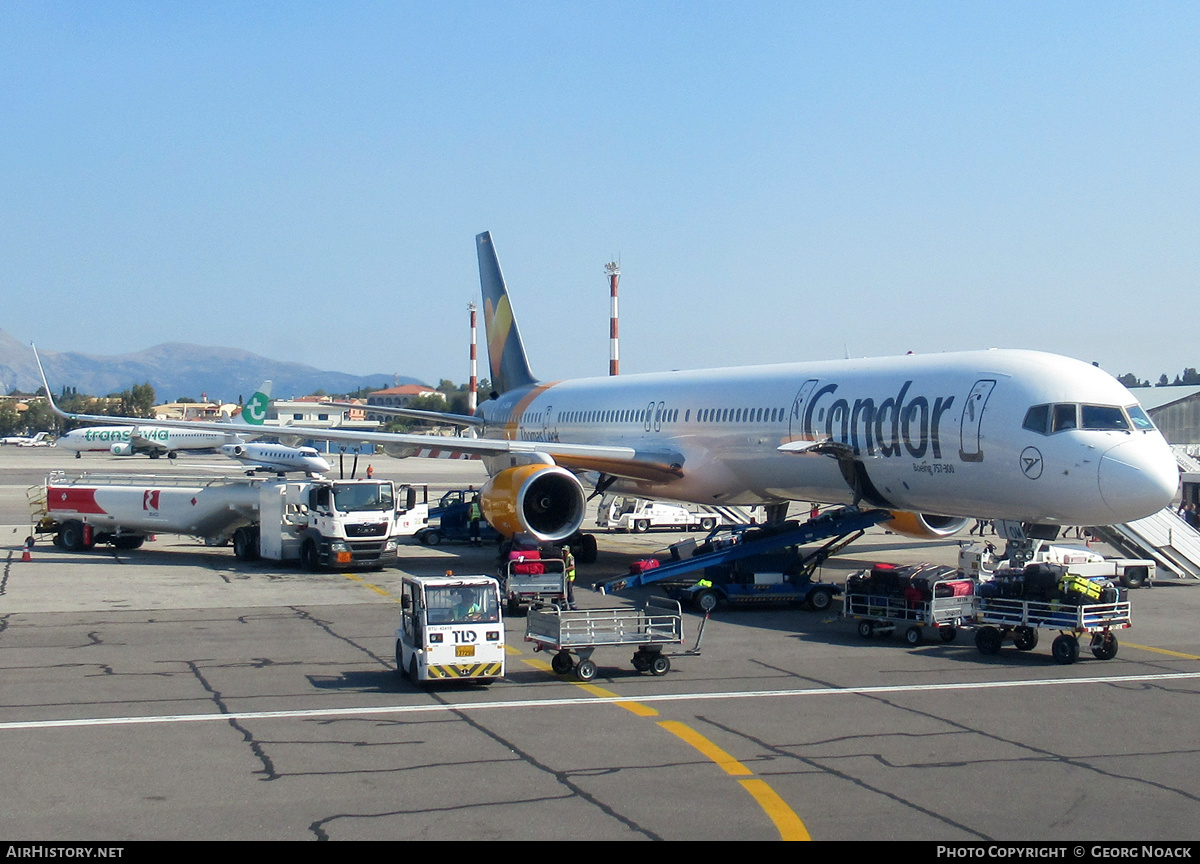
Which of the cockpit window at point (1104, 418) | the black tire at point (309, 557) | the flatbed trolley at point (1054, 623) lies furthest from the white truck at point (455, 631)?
the black tire at point (309, 557)

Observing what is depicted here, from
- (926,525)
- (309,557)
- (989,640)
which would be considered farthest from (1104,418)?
(309,557)

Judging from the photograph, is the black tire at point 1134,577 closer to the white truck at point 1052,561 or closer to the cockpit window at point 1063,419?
the white truck at point 1052,561

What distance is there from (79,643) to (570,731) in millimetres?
10536

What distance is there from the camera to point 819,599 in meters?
26.0

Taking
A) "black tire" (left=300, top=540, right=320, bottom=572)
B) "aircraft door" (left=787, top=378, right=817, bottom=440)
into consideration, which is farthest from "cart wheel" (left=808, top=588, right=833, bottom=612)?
"black tire" (left=300, top=540, right=320, bottom=572)

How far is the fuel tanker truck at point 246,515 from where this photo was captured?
103ft

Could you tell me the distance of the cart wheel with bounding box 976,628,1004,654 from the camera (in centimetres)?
2009

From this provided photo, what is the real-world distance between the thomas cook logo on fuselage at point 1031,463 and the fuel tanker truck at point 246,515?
54.7 ft

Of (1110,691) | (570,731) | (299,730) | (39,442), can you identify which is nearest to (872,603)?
(1110,691)

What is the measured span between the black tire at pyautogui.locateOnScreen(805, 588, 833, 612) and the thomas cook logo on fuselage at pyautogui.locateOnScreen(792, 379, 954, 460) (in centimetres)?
323

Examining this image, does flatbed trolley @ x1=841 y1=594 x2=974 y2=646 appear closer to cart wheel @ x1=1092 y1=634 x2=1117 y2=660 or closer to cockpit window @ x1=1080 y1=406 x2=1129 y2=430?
cart wheel @ x1=1092 y1=634 x2=1117 y2=660

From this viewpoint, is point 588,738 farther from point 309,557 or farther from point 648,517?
point 648,517

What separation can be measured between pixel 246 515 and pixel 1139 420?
24.4 m

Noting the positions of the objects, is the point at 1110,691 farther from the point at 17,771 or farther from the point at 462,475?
the point at 462,475
